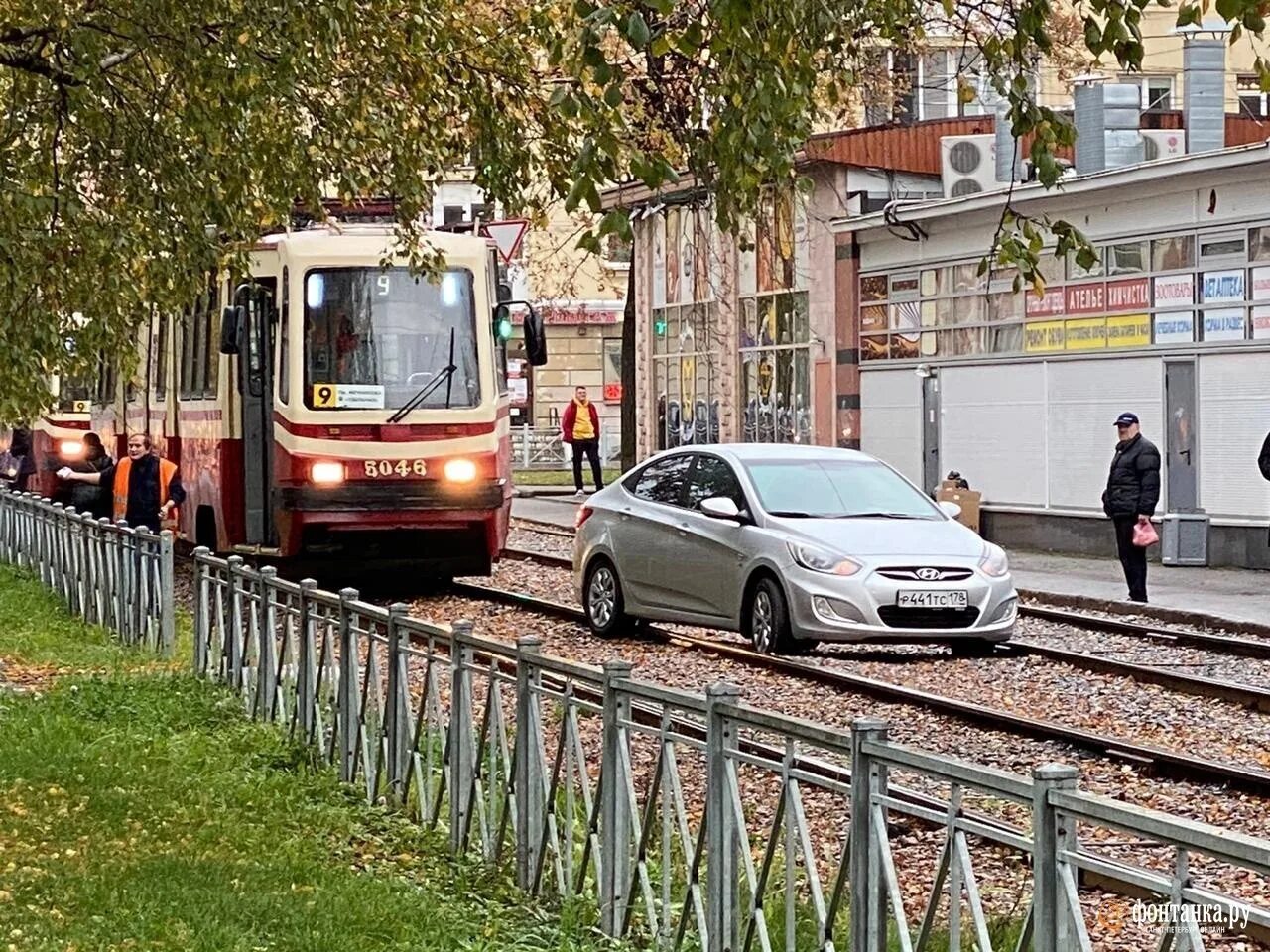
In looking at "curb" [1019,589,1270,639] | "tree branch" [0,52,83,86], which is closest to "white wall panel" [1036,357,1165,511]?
"curb" [1019,589,1270,639]

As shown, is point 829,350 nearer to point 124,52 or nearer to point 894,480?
point 894,480

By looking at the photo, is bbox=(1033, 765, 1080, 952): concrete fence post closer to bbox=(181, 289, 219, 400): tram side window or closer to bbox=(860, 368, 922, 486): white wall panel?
bbox=(181, 289, 219, 400): tram side window

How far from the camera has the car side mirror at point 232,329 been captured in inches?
861

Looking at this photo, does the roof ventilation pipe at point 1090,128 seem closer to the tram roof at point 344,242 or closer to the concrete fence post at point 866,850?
the tram roof at point 344,242

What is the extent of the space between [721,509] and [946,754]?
Answer: 4936mm

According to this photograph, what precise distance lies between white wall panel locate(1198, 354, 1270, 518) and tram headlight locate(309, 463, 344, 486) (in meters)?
9.91

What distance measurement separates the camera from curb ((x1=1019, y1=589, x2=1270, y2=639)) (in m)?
20.0

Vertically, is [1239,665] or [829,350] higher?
[829,350]

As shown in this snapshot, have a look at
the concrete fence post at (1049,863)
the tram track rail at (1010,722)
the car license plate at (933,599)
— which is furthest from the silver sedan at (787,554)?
the concrete fence post at (1049,863)

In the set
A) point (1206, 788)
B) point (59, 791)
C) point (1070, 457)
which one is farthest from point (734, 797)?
point (1070, 457)

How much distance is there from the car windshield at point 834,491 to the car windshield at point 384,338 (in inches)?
185

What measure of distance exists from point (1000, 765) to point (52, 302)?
6.41 meters

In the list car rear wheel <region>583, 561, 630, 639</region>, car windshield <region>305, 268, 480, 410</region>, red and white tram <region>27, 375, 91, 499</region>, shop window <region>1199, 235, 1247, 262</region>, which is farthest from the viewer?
red and white tram <region>27, 375, 91, 499</region>

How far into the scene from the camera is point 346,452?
71.7 ft
